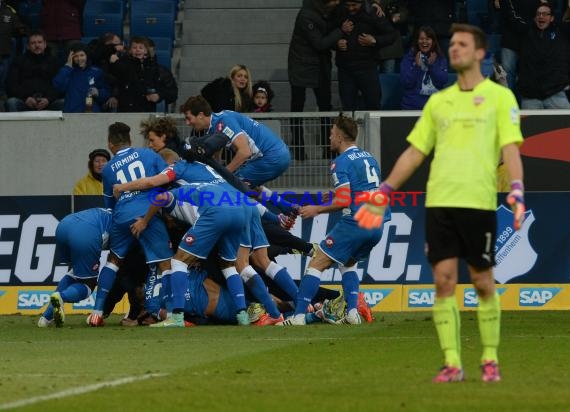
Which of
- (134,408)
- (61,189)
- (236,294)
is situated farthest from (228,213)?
(134,408)

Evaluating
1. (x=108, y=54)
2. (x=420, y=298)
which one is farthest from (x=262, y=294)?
(x=108, y=54)

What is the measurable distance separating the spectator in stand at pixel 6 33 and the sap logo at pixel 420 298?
23.6 ft

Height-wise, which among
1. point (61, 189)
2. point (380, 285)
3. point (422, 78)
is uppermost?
point (422, 78)

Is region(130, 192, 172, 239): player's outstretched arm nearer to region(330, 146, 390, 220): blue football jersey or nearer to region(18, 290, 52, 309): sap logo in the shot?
region(330, 146, 390, 220): blue football jersey

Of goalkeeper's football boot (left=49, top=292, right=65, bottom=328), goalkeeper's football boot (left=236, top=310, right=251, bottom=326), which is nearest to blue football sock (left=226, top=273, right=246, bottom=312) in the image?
goalkeeper's football boot (left=236, top=310, right=251, bottom=326)

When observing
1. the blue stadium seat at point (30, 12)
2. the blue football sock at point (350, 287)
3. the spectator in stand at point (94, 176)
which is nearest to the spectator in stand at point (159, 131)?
the blue football sock at point (350, 287)

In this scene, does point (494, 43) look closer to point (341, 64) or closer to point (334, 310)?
point (341, 64)

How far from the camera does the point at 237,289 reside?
14.4 meters

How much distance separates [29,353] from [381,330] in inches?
151

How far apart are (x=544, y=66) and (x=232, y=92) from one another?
4503 millimetres

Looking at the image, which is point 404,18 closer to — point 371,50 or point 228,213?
point 371,50

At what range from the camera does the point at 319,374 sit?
364 inches

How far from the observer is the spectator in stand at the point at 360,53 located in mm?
19500

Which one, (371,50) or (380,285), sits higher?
(371,50)
